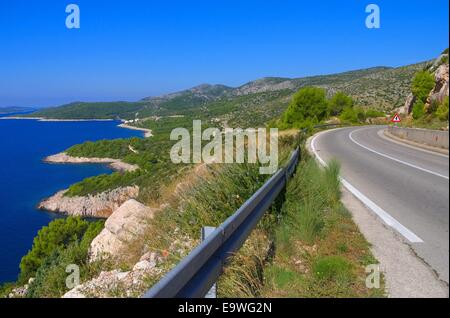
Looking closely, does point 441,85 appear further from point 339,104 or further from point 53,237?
point 339,104

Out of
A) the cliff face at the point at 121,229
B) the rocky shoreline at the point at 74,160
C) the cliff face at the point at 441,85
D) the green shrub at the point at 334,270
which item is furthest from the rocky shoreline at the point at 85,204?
the cliff face at the point at 441,85

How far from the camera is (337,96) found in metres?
69.9

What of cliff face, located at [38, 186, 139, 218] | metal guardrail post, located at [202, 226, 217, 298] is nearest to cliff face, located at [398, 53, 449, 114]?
metal guardrail post, located at [202, 226, 217, 298]

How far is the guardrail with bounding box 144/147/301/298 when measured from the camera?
2.28m

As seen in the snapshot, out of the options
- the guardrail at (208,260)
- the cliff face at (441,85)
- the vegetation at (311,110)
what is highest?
the vegetation at (311,110)

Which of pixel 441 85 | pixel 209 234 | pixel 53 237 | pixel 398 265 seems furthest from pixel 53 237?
pixel 441 85

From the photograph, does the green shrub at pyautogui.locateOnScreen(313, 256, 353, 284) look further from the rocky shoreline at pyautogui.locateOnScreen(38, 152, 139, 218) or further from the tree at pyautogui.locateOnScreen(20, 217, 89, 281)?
the rocky shoreline at pyautogui.locateOnScreen(38, 152, 139, 218)

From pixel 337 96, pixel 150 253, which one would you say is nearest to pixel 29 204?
pixel 337 96

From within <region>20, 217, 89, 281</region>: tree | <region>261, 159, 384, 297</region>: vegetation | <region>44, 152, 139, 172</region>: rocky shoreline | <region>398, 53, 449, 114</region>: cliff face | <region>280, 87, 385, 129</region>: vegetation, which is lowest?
<region>44, 152, 139, 172</region>: rocky shoreline

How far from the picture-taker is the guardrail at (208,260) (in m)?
2.28

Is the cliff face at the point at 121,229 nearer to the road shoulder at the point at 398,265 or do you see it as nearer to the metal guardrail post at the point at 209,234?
the road shoulder at the point at 398,265
